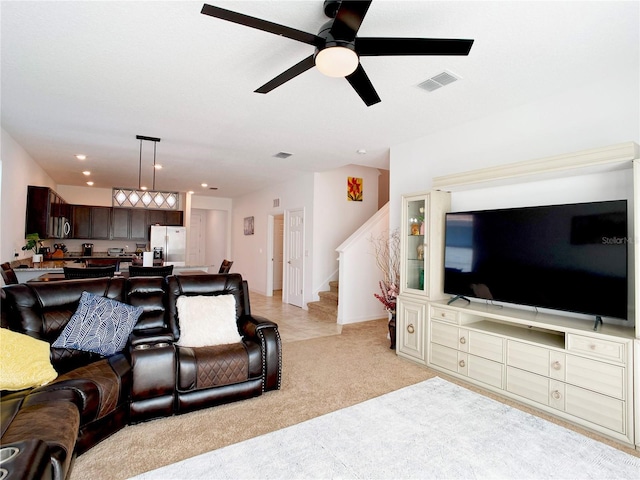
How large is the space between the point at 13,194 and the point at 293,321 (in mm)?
4410

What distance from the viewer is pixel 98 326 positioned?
8.49 ft

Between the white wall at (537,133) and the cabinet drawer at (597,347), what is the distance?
139 cm

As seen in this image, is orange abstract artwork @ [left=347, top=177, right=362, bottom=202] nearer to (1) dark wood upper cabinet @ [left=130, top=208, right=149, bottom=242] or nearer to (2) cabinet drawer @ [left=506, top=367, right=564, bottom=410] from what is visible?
(2) cabinet drawer @ [left=506, top=367, right=564, bottom=410]

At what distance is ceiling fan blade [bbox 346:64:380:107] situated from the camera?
222 centimetres

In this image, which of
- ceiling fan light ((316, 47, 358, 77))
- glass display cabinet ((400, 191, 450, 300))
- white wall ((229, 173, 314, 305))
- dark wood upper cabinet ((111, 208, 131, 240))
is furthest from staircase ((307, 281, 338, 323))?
dark wood upper cabinet ((111, 208, 131, 240))

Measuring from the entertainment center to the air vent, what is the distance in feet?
2.96

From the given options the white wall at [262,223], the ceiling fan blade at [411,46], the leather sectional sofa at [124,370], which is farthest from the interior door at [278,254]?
the ceiling fan blade at [411,46]

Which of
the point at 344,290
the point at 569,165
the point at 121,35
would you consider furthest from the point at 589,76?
the point at 344,290

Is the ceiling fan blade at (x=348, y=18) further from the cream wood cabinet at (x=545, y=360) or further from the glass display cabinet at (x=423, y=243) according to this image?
the cream wood cabinet at (x=545, y=360)

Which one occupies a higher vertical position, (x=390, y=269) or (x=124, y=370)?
(x=390, y=269)

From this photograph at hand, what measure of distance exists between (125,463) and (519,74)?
392cm

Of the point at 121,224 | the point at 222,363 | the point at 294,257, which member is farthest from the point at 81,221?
the point at 222,363

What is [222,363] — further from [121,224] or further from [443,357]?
[121,224]

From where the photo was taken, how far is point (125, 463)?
79.5 inches
